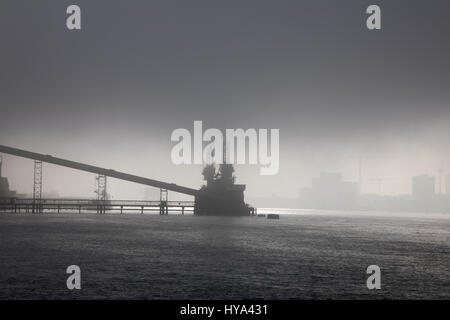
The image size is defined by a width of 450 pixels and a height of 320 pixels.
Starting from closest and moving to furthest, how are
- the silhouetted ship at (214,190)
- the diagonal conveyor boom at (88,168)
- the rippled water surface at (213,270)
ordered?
the rippled water surface at (213,270) → the diagonal conveyor boom at (88,168) → the silhouetted ship at (214,190)

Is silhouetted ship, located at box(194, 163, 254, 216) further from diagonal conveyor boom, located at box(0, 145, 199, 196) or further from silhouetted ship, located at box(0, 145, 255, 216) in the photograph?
diagonal conveyor boom, located at box(0, 145, 199, 196)

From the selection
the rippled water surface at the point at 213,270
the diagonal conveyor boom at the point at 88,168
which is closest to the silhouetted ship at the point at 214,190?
the diagonal conveyor boom at the point at 88,168

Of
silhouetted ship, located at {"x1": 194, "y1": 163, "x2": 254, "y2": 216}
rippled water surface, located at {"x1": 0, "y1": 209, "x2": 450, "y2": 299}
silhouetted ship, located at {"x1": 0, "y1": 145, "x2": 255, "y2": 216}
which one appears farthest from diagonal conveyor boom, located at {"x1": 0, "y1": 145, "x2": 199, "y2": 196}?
rippled water surface, located at {"x1": 0, "y1": 209, "x2": 450, "y2": 299}

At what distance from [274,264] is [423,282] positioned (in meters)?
15.0

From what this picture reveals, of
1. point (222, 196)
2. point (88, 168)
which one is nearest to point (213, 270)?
point (222, 196)

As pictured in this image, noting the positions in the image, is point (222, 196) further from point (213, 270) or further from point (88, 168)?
point (213, 270)

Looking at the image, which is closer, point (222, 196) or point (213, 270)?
point (213, 270)

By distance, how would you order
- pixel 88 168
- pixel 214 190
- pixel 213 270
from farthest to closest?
pixel 214 190
pixel 88 168
pixel 213 270

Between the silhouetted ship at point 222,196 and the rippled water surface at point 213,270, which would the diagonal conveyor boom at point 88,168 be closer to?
the silhouetted ship at point 222,196

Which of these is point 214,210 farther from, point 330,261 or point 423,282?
point 423,282

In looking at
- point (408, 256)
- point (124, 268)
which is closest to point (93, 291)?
point (124, 268)

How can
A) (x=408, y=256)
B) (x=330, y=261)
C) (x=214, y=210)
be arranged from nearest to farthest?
1. (x=330, y=261)
2. (x=408, y=256)
3. (x=214, y=210)
